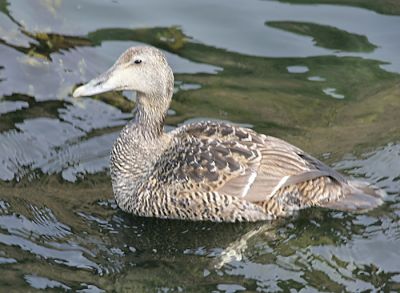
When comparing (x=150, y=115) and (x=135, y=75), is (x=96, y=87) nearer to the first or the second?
(x=135, y=75)

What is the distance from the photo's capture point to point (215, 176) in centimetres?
770

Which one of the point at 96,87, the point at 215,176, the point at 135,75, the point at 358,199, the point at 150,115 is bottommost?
the point at 358,199

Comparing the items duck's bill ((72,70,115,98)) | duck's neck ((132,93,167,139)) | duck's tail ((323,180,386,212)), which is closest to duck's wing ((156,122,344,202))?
duck's tail ((323,180,386,212))

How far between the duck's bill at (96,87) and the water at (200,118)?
0.97 m

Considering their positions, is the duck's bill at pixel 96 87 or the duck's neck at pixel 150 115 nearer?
the duck's bill at pixel 96 87

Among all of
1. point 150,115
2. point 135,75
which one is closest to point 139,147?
point 150,115

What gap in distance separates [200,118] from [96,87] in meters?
1.86

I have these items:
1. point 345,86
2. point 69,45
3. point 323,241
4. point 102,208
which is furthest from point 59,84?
point 323,241

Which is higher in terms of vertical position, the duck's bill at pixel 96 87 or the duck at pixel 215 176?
the duck's bill at pixel 96 87

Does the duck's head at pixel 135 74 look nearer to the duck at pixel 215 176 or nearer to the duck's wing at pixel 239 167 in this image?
the duck at pixel 215 176

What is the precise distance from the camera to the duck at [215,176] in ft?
25.2

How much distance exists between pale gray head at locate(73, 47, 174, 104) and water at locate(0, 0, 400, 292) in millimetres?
1020

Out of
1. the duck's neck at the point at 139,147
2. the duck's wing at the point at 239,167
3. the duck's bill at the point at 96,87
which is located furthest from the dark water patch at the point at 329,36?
the duck's bill at the point at 96,87

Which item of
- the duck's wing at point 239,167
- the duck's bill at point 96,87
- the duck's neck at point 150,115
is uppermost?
the duck's bill at point 96,87
